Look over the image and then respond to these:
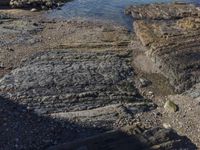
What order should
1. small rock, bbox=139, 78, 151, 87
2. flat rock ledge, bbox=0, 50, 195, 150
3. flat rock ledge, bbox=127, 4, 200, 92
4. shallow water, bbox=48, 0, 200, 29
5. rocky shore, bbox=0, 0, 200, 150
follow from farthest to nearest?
→ shallow water, bbox=48, 0, 200, 29, flat rock ledge, bbox=127, 4, 200, 92, small rock, bbox=139, 78, 151, 87, rocky shore, bbox=0, 0, 200, 150, flat rock ledge, bbox=0, 50, 195, 150

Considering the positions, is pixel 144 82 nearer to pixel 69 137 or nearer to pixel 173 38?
pixel 173 38

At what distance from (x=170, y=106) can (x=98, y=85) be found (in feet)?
9.92

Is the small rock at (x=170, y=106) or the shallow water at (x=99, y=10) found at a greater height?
the shallow water at (x=99, y=10)

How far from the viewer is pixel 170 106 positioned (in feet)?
58.1

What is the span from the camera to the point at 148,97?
18656 millimetres

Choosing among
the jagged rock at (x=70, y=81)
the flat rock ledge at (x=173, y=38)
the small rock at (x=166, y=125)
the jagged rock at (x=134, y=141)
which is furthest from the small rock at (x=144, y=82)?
the jagged rock at (x=134, y=141)

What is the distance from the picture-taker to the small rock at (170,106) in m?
17.5

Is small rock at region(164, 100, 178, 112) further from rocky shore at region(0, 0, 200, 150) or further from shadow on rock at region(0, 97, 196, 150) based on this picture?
shadow on rock at region(0, 97, 196, 150)

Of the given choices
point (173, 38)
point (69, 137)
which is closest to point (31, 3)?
point (173, 38)

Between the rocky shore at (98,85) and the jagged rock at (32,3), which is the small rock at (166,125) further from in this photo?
the jagged rock at (32,3)

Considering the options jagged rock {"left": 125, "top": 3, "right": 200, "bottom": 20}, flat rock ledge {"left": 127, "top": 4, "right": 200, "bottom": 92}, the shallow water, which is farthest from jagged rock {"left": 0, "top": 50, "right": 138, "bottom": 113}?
jagged rock {"left": 125, "top": 3, "right": 200, "bottom": 20}

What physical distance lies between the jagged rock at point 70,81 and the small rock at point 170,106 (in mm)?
1298

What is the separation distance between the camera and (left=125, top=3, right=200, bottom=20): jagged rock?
97.9 feet

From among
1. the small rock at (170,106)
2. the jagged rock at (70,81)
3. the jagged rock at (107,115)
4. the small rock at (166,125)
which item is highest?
the jagged rock at (70,81)
